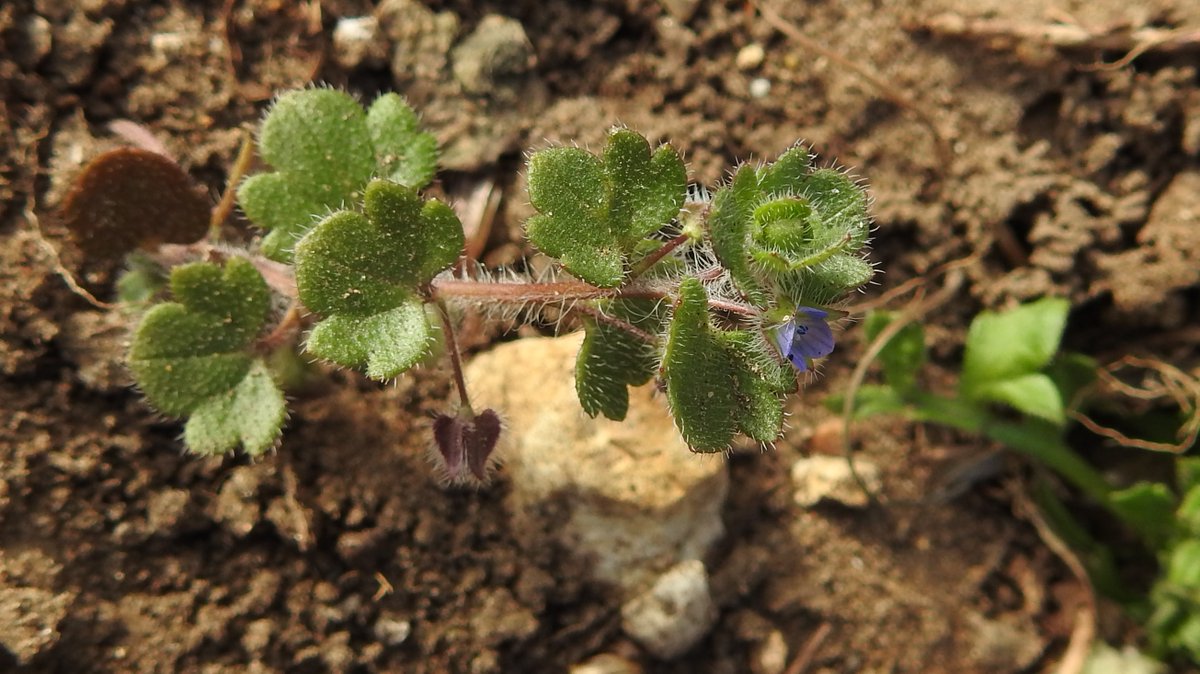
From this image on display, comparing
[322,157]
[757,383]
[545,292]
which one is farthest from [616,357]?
[322,157]

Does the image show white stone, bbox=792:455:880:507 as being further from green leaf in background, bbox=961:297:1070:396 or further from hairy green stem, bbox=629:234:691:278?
hairy green stem, bbox=629:234:691:278

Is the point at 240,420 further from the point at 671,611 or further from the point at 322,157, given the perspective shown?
the point at 671,611

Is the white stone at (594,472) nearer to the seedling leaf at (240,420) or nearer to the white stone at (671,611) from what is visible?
the white stone at (671,611)

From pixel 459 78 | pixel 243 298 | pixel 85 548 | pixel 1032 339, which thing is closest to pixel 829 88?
pixel 1032 339

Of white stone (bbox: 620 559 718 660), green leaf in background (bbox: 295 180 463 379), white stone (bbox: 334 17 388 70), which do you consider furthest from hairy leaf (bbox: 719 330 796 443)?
white stone (bbox: 334 17 388 70)

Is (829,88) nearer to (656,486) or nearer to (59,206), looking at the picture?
(656,486)

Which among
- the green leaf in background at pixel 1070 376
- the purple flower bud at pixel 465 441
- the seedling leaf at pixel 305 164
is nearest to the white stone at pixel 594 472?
the purple flower bud at pixel 465 441
